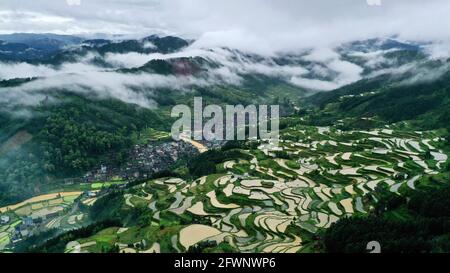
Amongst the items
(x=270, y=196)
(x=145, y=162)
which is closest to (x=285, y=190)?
(x=270, y=196)

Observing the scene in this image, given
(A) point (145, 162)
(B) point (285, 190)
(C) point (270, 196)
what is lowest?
(A) point (145, 162)

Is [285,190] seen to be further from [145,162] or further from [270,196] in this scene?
[145,162]

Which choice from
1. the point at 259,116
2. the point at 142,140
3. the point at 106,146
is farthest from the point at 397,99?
the point at 106,146

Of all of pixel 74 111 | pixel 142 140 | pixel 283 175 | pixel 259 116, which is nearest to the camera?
pixel 283 175

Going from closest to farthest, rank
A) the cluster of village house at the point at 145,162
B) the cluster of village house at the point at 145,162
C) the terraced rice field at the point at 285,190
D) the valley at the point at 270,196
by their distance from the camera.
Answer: the valley at the point at 270,196, the terraced rice field at the point at 285,190, the cluster of village house at the point at 145,162, the cluster of village house at the point at 145,162

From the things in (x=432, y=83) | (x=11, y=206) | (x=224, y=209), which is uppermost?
(x=432, y=83)

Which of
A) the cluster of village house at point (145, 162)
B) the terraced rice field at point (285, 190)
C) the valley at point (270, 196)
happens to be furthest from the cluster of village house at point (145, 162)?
the terraced rice field at point (285, 190)

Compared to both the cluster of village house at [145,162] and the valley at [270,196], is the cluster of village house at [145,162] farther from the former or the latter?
the valley at [270,196]

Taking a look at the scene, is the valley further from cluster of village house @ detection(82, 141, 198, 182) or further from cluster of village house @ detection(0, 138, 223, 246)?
cluster of village house @ detection(82, 141, 198, 182)

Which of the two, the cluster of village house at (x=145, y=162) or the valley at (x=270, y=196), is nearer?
the valley at (x=270, y=196)

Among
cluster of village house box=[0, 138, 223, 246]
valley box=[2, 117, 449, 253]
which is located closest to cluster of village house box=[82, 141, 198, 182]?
cluster of village house box=[0, 138, 223, 246]

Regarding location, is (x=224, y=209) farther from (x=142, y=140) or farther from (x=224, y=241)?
(x=142, y=140)
